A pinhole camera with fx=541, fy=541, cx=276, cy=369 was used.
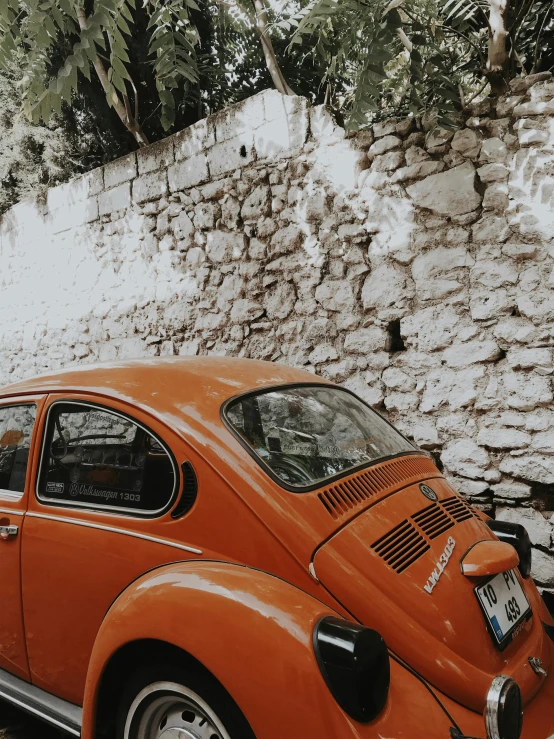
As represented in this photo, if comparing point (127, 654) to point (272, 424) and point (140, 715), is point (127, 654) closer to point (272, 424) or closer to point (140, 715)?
point (140, 715)

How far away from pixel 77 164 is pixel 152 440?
19.0ft

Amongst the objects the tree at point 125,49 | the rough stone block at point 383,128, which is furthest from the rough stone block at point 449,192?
the tree at point 125,49

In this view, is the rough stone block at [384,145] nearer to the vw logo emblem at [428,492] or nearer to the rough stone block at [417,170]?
the rough stone block at [417,170]

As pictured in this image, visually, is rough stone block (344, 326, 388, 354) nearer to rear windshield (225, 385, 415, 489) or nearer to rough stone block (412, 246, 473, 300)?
rough stone block (412, 246, 473, 300)

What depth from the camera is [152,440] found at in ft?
6.18

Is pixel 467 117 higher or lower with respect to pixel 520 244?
higher

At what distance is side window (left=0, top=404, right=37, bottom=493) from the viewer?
2.24 meters

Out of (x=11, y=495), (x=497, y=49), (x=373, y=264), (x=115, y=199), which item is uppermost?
(x=497, y=49)

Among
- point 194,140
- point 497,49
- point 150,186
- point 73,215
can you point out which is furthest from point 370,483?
point 73,215

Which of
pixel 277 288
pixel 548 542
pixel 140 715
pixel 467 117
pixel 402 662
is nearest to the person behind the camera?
pixel 402 662

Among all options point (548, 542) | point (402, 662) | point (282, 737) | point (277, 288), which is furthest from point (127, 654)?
point (277, 288)

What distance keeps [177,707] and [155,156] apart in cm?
505

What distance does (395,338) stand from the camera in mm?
4012

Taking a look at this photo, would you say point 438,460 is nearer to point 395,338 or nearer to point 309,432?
point 395,338
